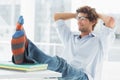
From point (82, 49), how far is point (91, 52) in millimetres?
80

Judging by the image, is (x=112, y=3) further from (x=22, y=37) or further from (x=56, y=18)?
(x=22, y=37)

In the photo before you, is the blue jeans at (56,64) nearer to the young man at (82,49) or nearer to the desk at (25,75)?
the young man at (82,49)

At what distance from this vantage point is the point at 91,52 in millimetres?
2053

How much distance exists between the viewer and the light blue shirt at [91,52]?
2.01 m

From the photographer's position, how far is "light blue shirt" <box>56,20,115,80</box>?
2012mm

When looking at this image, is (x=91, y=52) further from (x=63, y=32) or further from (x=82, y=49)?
(x=63, y=32)

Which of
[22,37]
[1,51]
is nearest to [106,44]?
[22,37]

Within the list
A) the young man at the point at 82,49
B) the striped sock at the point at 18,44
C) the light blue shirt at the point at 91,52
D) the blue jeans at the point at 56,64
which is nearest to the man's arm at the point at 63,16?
the young man at the point at 82,49

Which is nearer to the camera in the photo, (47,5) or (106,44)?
(106,44)

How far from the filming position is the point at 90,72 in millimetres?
2002

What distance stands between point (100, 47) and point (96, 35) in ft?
0.41

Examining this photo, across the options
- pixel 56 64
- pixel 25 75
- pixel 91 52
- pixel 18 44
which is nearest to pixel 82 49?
pixel 91 52

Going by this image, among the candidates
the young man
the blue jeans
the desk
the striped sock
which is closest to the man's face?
the young man

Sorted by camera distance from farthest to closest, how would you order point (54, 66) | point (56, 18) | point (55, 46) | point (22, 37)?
point (55, 46) → point (56, 18) → point (54, 66) → point (22, 37)
